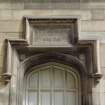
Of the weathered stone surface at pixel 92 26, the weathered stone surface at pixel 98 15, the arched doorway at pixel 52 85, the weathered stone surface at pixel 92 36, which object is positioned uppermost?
the weathered stone surface at pixel 98 15

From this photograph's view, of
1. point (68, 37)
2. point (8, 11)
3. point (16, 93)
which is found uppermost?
point (8, 11)

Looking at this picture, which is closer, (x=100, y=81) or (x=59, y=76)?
(x=100, y=81)

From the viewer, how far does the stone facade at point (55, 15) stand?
8656mm

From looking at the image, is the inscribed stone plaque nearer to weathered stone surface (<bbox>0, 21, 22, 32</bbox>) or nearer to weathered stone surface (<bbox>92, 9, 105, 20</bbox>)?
weathered stone surface (<bbox>0, 21, 22, 32</bbox>)

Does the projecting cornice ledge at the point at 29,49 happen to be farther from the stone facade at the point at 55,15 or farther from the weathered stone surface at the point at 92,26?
the weathered stone surface at the point at 92,26

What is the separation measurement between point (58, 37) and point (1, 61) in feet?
4.47

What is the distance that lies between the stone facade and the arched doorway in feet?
2.15

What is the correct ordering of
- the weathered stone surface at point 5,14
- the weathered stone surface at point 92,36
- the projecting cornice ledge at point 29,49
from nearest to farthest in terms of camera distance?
the projecting cornice ledge at point 29,49 → the weathered stone surface at point 92,36 → the weathered stone surface at point 5,14

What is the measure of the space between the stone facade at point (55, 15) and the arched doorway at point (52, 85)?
0.65 m

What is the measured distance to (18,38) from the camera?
863 centimetres

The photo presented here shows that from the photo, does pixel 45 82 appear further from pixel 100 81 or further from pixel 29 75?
pixel 100 81

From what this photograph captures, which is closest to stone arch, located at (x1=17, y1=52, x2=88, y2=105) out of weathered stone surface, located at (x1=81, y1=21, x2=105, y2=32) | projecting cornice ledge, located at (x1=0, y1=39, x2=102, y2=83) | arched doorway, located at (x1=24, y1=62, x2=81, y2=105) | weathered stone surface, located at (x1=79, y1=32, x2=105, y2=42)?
arched doorway, located at (x1=24, y1=62, x2=81, y2=105)

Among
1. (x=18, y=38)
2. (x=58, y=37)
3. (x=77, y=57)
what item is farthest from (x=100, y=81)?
(x=18, y=38)

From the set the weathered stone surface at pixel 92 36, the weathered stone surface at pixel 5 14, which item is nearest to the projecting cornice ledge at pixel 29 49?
the weathered stone surface at pixel 92 36
